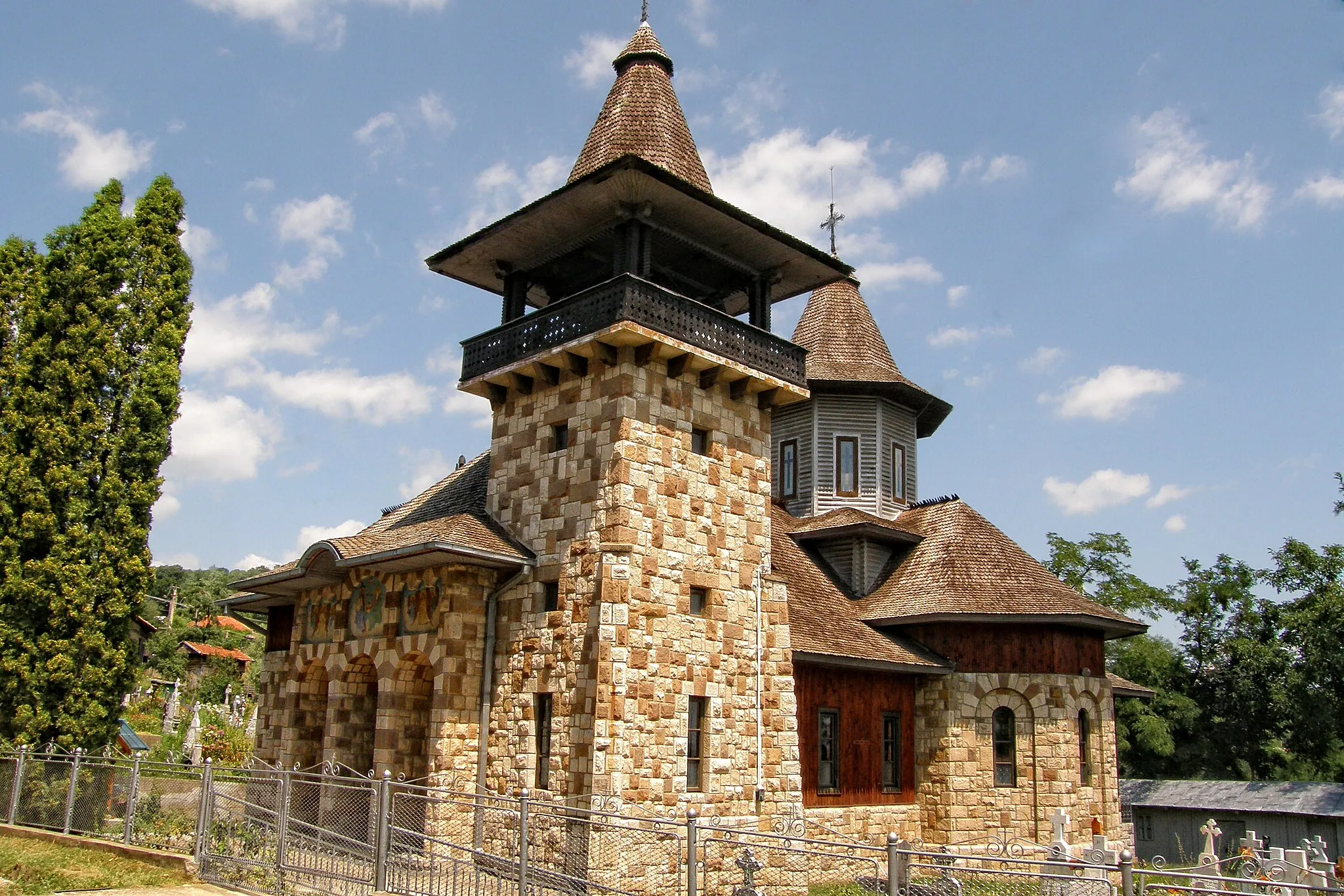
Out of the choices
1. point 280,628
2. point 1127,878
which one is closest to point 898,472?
point 280,628

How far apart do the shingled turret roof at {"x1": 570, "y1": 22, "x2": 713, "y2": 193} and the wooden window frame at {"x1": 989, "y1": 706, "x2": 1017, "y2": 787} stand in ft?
43.7

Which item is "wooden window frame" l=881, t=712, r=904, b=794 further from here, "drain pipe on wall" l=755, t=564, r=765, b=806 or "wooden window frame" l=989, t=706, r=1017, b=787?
"drain pipe on wall" l=755, t=564, r=765, b=806

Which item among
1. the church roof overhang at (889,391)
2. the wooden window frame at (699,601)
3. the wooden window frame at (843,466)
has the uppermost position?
the church roof overhang at (889,391)

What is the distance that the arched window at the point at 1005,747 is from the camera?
22.9m

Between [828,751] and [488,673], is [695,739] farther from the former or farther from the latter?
[828,751]

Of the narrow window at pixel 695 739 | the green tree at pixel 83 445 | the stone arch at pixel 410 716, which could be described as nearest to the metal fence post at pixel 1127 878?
Answer: the narrow window at pixel 695 739

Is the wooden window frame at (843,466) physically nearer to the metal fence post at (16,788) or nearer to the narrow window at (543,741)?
the narrow window at (543,741)

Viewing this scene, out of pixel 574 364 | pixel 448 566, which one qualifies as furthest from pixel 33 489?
pixel 574 364

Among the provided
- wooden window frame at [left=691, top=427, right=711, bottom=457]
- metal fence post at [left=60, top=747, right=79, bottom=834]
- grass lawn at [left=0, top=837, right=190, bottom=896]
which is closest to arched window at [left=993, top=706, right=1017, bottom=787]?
wooden window frame at [left=691, top=427, right=711, bottom=457]

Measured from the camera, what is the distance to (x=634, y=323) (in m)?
18.0

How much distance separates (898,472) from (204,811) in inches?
801

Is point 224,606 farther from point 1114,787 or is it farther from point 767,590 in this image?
point 1114,787

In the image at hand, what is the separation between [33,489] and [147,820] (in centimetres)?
686

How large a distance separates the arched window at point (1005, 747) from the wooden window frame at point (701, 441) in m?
9.43
